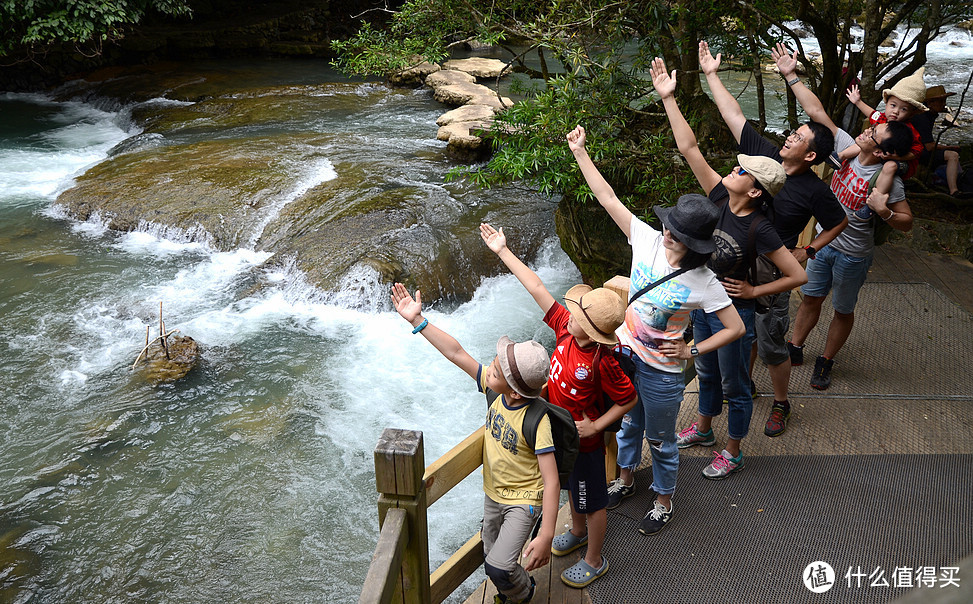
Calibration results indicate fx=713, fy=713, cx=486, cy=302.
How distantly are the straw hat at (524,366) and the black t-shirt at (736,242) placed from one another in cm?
121

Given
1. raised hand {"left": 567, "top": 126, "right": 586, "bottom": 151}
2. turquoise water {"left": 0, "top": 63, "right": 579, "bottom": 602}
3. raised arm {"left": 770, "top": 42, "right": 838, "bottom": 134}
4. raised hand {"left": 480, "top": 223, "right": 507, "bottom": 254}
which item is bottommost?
turquoise water {"left": 0, "top": 63, "right": 579, "bottom": 602}

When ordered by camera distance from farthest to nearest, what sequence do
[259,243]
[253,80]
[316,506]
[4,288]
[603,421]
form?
1. [253,80]
2. [259,243]
3. [4,288]
4. [316,506]
5. [603,421]

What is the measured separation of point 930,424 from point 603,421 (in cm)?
248

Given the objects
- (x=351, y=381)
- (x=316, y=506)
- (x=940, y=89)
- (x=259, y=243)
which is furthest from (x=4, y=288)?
(x=940, y=89)

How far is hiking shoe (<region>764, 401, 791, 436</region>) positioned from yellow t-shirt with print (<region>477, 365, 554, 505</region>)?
6.16 ft

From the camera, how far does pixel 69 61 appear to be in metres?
16.2

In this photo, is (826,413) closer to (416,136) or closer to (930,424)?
(930,424)

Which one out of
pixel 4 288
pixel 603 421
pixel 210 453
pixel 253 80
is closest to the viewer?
pixel 603 421

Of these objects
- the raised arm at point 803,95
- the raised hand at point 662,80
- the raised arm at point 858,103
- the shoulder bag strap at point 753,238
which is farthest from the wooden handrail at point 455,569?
the raised arm at point 858,103

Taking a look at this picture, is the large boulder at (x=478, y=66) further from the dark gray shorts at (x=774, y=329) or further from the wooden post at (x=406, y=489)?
the wooden post at (x=406, y=489)

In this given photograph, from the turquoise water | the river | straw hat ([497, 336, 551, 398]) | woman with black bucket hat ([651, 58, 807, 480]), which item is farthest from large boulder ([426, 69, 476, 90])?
straw hat ([497, 336, 551, 398])

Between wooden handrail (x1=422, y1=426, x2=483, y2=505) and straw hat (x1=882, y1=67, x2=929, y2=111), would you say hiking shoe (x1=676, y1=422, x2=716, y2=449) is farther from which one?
straw hat (x1=882, y1=67, x2=929, y2=111)

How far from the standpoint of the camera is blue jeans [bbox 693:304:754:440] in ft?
11.4

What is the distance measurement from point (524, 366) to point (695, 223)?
0.92m
